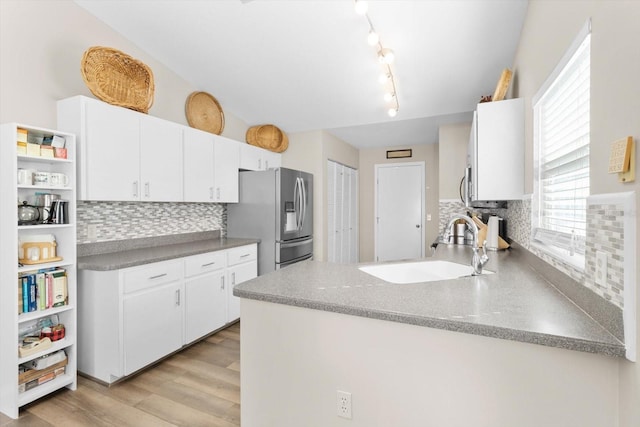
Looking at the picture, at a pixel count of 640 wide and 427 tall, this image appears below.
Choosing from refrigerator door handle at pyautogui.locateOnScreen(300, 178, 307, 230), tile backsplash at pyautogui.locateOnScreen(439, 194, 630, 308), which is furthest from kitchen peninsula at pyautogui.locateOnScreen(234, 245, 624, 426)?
refrigerator door handle at pyautogui.locateOnScreen(300, 178, 307, 230)

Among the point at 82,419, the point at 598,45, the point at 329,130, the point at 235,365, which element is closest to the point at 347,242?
the point at 329,130

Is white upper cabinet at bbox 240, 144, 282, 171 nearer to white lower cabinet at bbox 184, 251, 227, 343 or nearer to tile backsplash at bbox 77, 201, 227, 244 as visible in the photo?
tile backsplash at bbox 77, 201, 227, 244

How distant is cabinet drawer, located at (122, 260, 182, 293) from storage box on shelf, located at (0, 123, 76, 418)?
33 centimetres

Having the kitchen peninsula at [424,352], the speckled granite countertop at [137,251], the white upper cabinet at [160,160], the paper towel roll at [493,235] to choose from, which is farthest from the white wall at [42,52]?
the paper towel roll at [493,235]

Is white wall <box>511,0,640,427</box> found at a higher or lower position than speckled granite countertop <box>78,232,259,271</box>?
higher

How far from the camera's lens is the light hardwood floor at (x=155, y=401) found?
1801 millimetres

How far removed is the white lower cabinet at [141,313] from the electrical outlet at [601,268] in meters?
2.54

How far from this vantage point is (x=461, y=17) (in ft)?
7.82

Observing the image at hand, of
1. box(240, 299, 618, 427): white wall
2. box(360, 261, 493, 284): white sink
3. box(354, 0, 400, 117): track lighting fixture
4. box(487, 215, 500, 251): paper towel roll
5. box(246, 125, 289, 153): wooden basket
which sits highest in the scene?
box(354, 0, 400, 117): track lighting fixture

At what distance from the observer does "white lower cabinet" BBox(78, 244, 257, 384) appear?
2148 mm

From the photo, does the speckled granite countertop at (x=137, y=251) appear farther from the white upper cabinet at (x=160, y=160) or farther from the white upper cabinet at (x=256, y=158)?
the white upper cabinet at (x=256, y=158)

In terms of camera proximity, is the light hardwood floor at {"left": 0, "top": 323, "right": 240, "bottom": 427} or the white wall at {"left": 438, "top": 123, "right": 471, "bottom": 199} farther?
the white wall at {"left": 438, "top": 123, "right": 471, "bottom": 199}

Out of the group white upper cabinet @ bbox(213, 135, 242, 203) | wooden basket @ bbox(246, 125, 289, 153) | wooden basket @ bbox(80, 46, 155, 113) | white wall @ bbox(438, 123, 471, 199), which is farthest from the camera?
wooden basket @ bbox(246, 125, 289, 153)

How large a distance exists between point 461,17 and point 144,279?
10.3 ft
